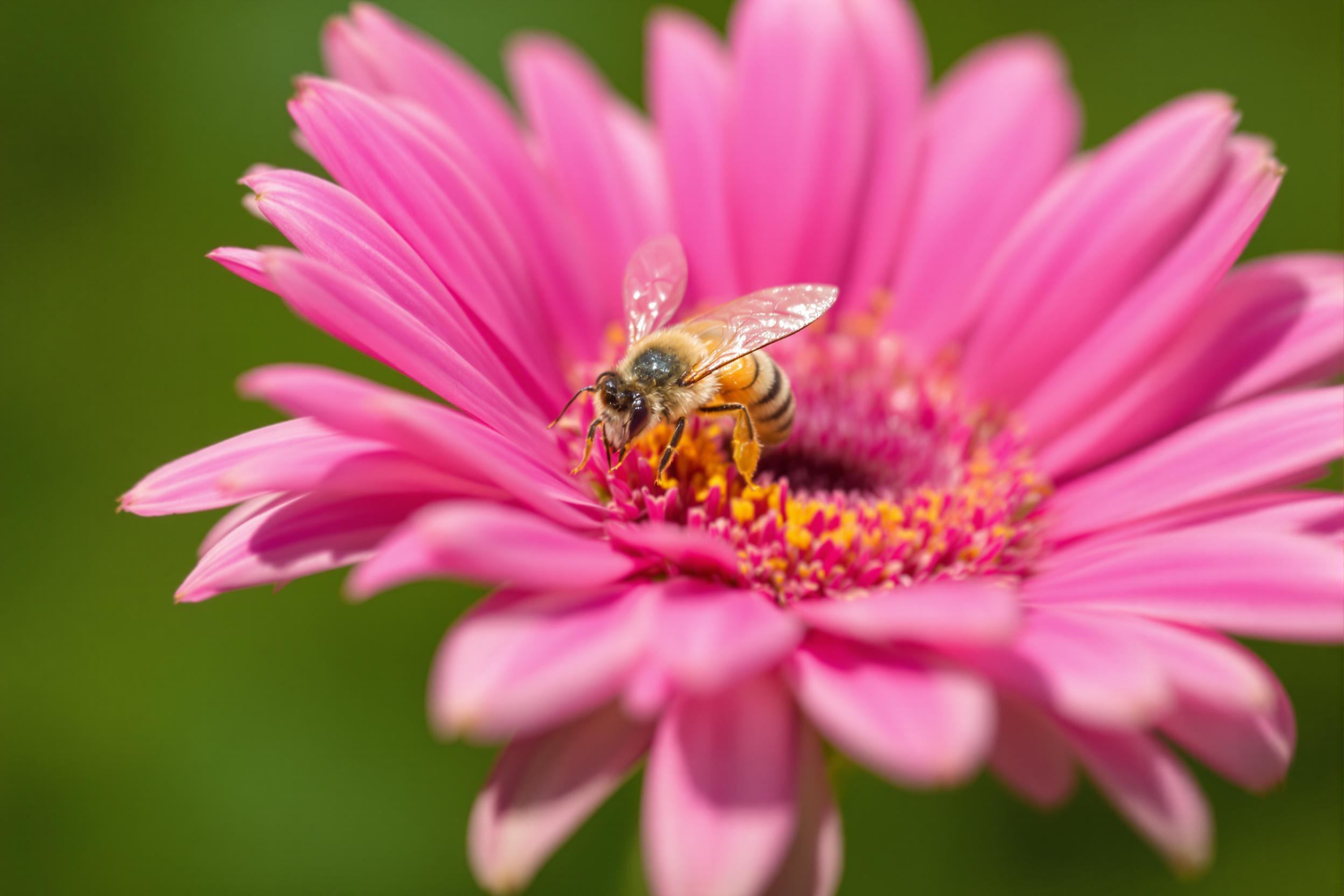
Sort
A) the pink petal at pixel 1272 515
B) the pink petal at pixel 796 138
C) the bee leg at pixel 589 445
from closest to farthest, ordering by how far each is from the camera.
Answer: the pink petal at pixel 1272 515, the bee leg at pixel 589 445, the pink petal at pixel 796 138

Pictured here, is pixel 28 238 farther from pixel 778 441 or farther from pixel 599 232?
pixel 778 441

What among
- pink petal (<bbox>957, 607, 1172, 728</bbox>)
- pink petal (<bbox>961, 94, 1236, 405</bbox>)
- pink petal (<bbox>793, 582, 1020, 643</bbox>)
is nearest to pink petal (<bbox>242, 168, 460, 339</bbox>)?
pink petal (<bbox>793, 582, 1020, 643</bbox>)

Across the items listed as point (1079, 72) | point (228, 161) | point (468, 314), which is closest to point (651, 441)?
point (468, 314)

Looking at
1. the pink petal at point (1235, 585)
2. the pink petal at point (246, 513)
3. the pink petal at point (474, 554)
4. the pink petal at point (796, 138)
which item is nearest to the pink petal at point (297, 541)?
the pink petal at point (246, 513)

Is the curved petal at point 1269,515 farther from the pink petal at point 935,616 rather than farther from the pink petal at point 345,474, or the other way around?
the pink petal at point 345,474

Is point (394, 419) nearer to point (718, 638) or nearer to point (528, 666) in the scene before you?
point (528, 666)

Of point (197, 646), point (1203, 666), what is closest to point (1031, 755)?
point (1203, 666)
